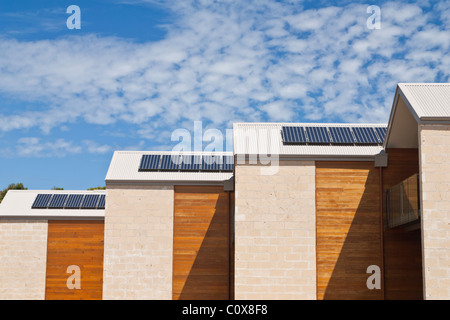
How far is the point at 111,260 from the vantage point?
77.7 feet

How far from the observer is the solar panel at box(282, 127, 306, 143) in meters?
21.5

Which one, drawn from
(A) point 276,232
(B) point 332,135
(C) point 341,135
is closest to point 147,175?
(A) point 276,232

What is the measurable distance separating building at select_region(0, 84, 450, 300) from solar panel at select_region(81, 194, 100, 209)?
2.29 feet

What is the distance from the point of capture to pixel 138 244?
23781 mm

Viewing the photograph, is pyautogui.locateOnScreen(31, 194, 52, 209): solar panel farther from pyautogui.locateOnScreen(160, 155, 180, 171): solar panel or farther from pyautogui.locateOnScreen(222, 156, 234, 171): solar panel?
pyautogui.locateOnScreen(222, 156, 234, 171): solar panel

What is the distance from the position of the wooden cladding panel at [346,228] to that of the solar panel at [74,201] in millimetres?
14032

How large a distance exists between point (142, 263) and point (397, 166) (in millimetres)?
10773

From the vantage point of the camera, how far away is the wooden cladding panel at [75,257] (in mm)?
28031

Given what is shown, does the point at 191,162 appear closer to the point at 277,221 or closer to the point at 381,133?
the point at 277,221

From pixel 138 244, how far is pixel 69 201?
7851 mm

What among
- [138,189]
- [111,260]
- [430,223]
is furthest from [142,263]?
[430,223]
